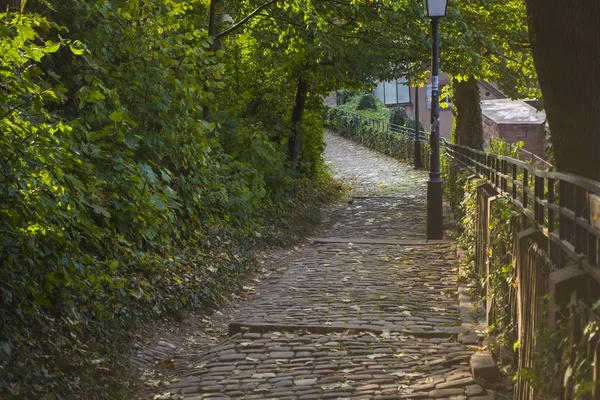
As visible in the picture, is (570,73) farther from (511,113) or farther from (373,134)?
(373,134)

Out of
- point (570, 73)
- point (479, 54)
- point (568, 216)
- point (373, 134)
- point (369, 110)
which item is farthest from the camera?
point (369, 110)

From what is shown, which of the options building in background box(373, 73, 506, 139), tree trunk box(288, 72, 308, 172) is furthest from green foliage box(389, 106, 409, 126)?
tree trunk box(288, 72, 308, 172)

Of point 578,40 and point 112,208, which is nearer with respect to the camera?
point 578,40

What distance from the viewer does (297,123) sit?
22578mm

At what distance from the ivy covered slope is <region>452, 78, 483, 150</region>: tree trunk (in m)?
10.7

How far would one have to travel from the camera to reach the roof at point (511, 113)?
1403 inches

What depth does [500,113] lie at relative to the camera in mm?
37719

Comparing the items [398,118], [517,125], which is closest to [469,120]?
[517,125]

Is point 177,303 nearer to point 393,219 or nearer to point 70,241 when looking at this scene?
point 70,241

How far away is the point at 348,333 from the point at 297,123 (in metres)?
13.9

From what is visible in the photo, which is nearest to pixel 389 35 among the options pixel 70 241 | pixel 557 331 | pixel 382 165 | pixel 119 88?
pixel 119 88

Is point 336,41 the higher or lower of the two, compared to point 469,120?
higher

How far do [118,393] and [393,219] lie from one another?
13.8 meters

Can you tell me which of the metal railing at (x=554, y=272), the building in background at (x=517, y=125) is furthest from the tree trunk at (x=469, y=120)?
the metal railing at (x=554, y=272)
